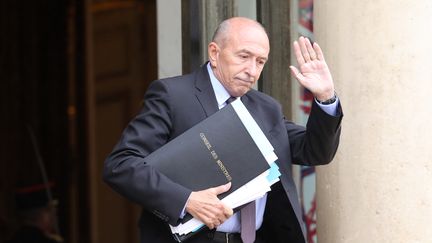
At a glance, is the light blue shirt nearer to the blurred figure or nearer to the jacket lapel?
the jacket lapel

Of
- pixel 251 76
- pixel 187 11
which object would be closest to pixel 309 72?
pixel 251 76

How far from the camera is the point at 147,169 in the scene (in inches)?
138

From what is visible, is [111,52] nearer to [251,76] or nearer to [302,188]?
[302,188]

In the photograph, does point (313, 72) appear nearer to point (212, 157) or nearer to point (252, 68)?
point (252, 68)

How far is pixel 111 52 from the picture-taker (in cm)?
973

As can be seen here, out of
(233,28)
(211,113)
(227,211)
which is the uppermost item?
(233,28)

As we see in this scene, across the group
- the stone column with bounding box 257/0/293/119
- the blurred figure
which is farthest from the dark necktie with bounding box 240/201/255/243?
the blurred figure

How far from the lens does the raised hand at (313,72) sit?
12.3 feet

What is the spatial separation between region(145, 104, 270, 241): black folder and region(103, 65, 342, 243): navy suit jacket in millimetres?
65

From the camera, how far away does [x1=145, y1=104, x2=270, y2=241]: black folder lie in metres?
3.57

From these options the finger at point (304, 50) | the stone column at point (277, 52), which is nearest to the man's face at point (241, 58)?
the finger at point (304, 50)

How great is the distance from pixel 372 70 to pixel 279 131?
575 millimetres

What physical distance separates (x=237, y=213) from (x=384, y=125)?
0.86 m

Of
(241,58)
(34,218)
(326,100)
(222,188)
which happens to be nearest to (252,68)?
(241,58)
